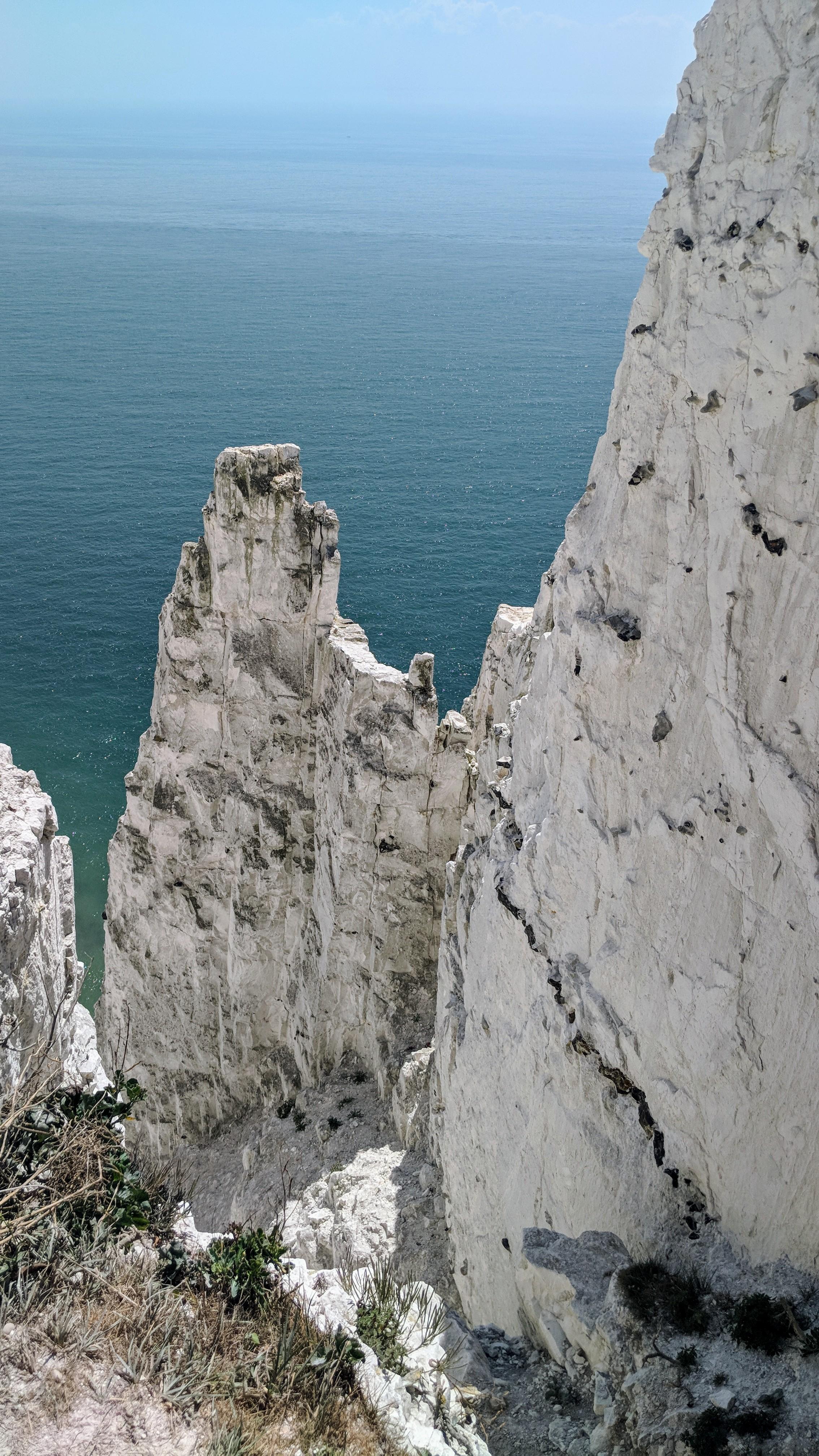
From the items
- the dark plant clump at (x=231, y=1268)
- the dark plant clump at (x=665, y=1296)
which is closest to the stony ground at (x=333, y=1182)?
the dark plant clump at (x=231, y=1268)

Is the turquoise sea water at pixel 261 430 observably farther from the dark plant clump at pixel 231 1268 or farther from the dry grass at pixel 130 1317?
the dry grass at pixel 130 1317

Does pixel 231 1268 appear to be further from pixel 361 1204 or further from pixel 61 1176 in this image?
pixel 361 1204

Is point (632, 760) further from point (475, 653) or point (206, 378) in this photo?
Answer: point (206, 378)

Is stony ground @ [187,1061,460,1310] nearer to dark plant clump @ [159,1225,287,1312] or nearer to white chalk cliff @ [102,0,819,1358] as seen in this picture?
white chalk cliff @ [102,0,819,1358]

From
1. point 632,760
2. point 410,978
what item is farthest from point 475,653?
point 632,760

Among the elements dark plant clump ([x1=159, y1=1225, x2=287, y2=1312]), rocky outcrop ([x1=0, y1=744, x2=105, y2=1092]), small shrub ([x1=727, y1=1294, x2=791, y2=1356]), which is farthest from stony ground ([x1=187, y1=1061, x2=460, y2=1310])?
small shrub ([x1=727, y1=1294, x2=791, y2=1356])

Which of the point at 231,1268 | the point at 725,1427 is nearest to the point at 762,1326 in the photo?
the point at 725,1427

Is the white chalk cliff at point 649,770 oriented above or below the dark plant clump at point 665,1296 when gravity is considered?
above
